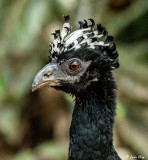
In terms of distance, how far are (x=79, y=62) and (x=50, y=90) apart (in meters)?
4.63

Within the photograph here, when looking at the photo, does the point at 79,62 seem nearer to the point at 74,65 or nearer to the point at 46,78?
the point at 74,65

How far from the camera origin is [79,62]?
387 centimetres

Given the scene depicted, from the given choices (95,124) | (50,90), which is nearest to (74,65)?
(95,124)

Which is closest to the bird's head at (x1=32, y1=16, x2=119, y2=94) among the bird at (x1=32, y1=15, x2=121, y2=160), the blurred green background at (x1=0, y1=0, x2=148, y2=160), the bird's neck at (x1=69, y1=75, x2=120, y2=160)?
the bird at (x1=32, y1=15, x2=121, y2=160)

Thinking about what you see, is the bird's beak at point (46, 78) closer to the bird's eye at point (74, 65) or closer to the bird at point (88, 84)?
the bird at point (88, 84)

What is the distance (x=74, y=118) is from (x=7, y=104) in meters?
4.35

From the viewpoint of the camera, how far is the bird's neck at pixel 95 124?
378 centimetres

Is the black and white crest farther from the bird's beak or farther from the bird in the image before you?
the bird's beak

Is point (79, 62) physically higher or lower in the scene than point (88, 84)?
higher

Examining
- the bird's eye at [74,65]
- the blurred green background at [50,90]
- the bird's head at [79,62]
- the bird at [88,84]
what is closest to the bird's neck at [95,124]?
the bird at [88,84]

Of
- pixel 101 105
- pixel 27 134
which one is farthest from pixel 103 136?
pixel 27 134

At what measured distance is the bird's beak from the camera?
384 cm

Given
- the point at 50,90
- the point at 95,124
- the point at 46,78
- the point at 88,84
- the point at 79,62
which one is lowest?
the point at 95,124

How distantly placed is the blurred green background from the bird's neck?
9.77ft
